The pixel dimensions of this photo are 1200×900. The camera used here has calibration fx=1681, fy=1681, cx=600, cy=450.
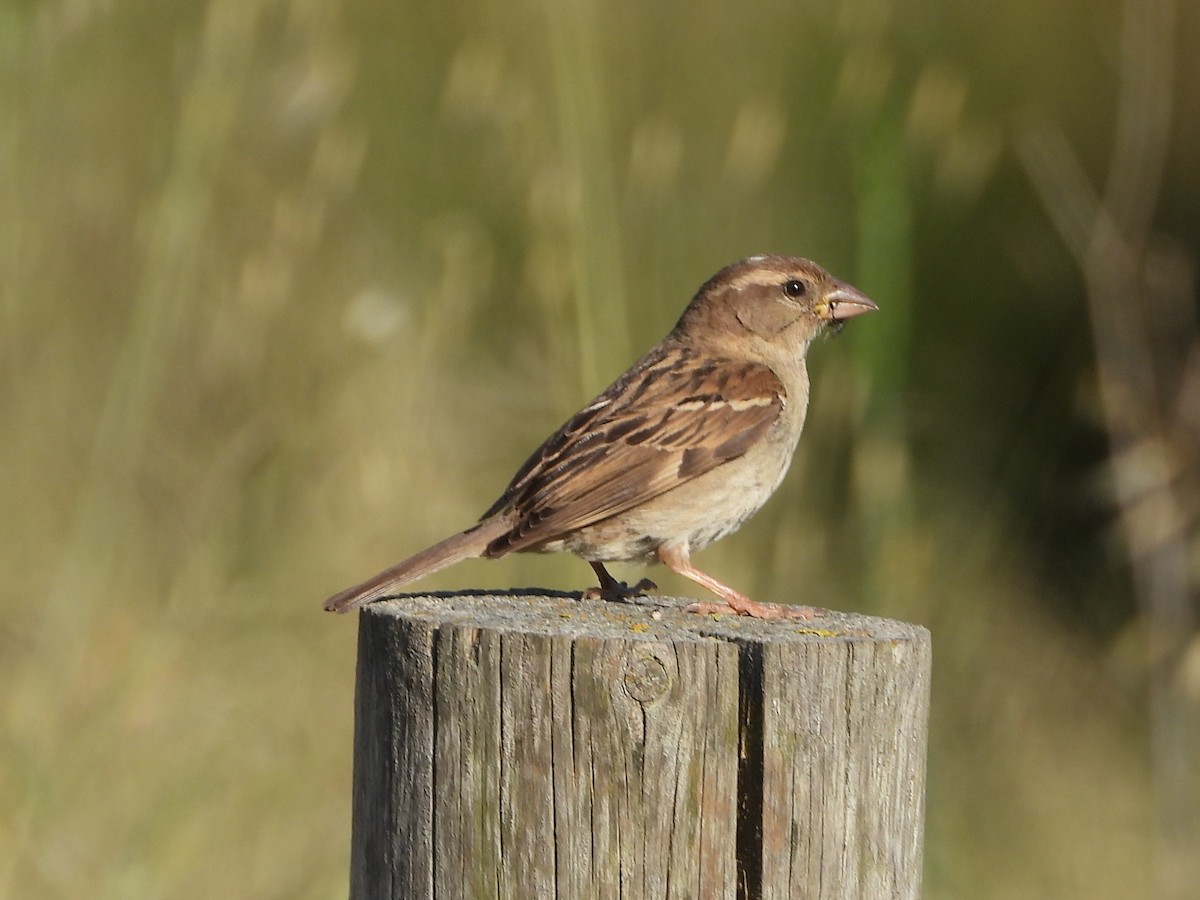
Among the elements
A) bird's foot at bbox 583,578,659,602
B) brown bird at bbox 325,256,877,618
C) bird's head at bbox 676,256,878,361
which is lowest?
bird's foot at bbox 583,578,659,602

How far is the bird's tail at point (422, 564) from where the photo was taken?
131 inches

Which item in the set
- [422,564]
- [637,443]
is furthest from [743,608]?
[637,443]

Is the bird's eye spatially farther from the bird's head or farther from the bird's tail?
the bird's tail

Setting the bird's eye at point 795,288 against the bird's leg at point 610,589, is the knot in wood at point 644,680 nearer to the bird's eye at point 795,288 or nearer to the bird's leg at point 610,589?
the bird's leg at point 610,589

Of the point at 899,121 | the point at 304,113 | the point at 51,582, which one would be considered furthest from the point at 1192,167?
the point at 51,582

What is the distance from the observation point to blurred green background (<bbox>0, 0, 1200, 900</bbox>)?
3939 mm

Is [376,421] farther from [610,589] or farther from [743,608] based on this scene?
[743,608]

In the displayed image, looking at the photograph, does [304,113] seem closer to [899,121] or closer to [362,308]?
[362,308]

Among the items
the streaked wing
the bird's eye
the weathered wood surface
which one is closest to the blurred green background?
the streaked wing

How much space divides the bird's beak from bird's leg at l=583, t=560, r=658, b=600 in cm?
104

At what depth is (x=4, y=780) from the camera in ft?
13.1

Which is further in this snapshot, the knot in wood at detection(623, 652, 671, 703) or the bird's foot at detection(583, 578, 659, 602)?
the bird's foot at detection(583, 578, 659, 602)

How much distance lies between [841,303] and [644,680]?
254cm

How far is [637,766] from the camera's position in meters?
2.54
